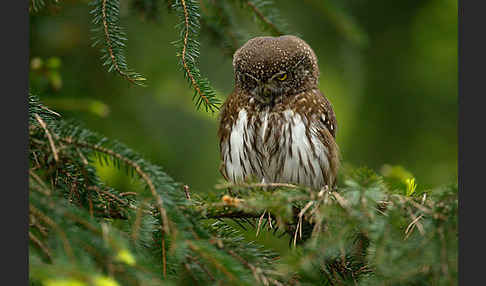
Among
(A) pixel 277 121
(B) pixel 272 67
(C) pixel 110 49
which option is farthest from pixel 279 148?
(C) pixel 110 49

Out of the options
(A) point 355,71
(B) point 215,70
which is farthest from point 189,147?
(A) point 355,71

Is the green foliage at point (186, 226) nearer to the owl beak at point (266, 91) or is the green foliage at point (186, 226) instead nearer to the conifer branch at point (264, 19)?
the owl beak at point (266, 91)

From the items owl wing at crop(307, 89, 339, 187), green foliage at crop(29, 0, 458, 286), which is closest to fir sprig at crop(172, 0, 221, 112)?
green foliage at crop(29, 0, 458, 286)

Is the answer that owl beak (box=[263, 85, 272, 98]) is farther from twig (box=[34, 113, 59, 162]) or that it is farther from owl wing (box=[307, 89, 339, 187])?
twig (box=[34, 113, 59, 162])

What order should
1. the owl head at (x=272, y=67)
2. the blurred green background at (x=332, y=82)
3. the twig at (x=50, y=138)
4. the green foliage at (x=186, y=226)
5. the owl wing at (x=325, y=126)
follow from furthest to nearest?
the blurred green background at (x=332, y=82) < the owl wing at (x=325, y=126) < the owl head at (x=272, y=67) < the twig at (x=50, y=138) < the green foliage at (x=186, y=226)

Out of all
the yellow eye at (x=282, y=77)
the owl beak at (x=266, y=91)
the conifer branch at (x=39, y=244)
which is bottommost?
the conifer branch at (x=39, y=244)

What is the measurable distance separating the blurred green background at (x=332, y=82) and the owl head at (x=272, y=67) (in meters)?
0.70

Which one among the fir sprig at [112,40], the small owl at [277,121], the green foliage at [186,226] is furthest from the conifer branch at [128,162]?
the small owl at [277,121]

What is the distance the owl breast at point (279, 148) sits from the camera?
2929mm

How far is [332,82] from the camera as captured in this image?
205 inches

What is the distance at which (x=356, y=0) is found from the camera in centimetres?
479

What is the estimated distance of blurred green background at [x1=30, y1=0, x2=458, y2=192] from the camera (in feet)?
12.9

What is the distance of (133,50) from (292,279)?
116 inches

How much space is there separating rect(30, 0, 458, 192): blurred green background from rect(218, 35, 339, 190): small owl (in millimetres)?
765
